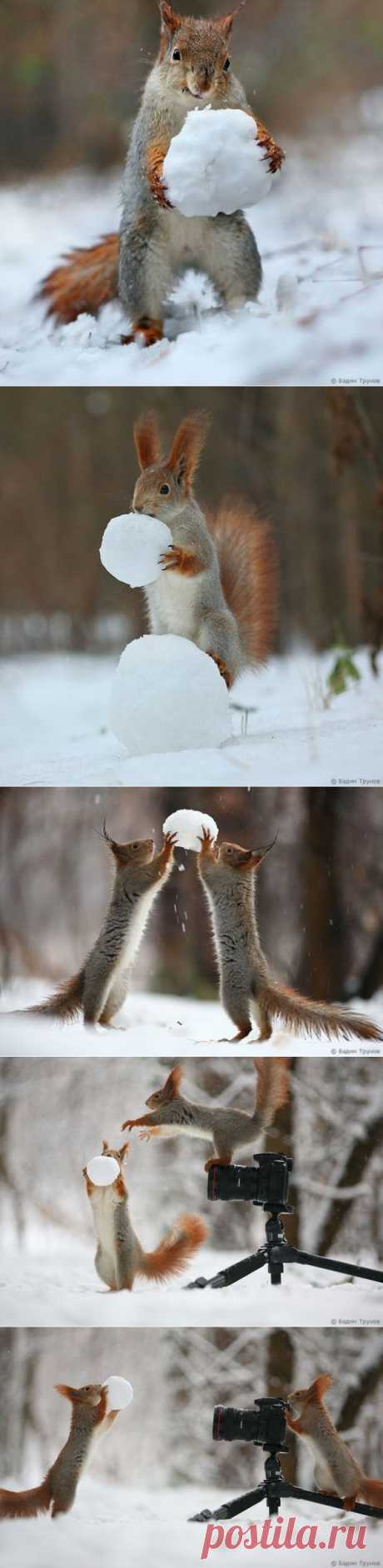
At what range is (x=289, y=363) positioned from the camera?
1518 millimetres

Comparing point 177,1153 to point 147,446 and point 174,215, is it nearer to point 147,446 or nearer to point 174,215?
point 147,446

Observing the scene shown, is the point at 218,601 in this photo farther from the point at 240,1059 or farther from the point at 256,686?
the point at 240,1059

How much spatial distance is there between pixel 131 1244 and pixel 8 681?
63cm

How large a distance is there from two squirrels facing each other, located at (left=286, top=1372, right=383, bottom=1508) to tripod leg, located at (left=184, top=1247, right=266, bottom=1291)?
0.16 metres

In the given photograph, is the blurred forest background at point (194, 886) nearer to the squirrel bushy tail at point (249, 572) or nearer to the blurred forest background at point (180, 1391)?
the squirrel bushy tail at point (249, 572)

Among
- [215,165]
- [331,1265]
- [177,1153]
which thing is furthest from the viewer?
[177,1153]

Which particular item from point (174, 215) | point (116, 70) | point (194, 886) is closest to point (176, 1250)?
point (194, 886)

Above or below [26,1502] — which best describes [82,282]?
above

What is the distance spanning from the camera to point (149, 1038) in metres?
1.56

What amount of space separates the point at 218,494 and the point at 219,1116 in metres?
0.68

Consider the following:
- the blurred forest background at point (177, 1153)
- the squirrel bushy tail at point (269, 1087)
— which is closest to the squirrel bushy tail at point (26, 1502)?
the blurred forest background at point (177, 1153)

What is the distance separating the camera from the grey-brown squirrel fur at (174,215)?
1436 millimetres

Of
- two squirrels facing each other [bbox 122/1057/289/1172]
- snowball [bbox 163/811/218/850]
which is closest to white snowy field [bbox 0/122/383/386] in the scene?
snowball [bbox 163/811/218/850]

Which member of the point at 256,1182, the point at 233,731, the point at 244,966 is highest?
the point at 233,731
